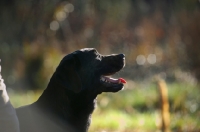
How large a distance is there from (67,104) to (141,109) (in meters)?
5.42

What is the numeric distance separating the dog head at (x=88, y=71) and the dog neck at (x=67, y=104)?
0.07 metres

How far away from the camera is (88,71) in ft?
19.0

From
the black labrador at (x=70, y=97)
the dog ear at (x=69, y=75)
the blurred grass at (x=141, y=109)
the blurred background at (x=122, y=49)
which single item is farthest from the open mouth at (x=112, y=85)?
the blurred grass at (x=141, y=109)

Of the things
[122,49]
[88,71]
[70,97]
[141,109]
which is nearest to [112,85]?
[88,71]

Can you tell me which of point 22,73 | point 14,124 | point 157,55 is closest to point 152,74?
point 157,55

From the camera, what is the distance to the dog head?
5.53 metres

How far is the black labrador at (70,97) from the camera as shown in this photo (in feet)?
17.5

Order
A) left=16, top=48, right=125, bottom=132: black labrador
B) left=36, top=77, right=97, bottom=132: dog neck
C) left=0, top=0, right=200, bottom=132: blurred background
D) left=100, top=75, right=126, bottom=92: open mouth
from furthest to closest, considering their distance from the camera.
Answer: left=0, top=0, right=200, bottom=132: blurred background, left=100, top=75, right=126, bottom=92: open mouth, left=36, top=77, right=97, bottom=132: dog neck, left=16, top=48, right=125, bottom=132: black labrador

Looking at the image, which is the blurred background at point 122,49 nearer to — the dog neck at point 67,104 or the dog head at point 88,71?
the dog head at point 88,71

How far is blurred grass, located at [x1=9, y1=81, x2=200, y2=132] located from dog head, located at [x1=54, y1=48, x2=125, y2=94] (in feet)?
8.25

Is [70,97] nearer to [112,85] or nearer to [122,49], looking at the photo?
[112,85]

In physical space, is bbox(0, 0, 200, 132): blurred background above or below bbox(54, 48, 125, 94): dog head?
above

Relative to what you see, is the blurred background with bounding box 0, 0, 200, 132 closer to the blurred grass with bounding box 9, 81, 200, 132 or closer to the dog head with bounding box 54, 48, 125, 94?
the blurred grass with bounding box 9, 81, 200, 132

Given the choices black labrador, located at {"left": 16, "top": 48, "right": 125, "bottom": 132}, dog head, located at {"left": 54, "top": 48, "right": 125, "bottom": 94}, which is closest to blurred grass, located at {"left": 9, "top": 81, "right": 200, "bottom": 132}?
dog head, located at {"left": 54, "top": 48, "right": 125, "bottom": 94}
